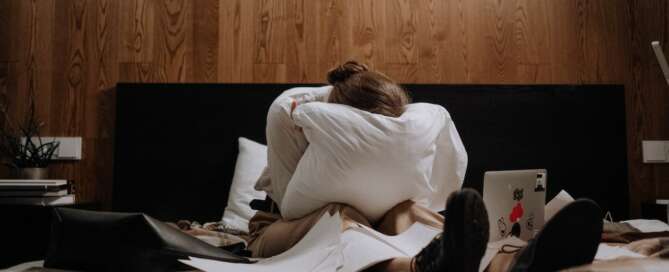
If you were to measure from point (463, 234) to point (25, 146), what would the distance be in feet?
7.85

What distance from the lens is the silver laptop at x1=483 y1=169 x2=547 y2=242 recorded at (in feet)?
4.36

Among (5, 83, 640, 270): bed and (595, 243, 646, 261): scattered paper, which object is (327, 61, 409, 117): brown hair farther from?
(5, 83, 640, 270): bed

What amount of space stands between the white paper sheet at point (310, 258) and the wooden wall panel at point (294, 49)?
1659 millimetres

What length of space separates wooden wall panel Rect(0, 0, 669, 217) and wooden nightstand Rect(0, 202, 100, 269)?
1.78ft

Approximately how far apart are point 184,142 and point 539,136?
68.5 inches

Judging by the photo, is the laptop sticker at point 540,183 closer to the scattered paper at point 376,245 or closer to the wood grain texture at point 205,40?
the scattered paper at point 376,245

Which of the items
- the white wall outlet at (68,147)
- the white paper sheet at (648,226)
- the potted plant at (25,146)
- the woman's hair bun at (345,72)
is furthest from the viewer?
the white wall outlet at (68,147)

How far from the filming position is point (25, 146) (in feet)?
8.39

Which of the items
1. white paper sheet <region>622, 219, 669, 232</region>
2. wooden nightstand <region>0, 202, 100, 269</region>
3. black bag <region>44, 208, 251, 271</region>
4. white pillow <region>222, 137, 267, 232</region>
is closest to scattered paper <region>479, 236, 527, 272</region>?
black bag <region>44, 208, 251, 271</region>

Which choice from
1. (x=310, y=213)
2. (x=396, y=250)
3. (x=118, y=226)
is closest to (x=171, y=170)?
(x=310, y=213)

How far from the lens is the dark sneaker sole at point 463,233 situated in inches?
32.5

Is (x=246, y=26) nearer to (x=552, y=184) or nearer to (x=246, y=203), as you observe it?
(x=246, y=203)

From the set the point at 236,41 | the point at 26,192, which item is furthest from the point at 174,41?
the point at 26,192

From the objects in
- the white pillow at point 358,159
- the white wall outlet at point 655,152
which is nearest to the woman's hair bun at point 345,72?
the white pillow at point 358,159
